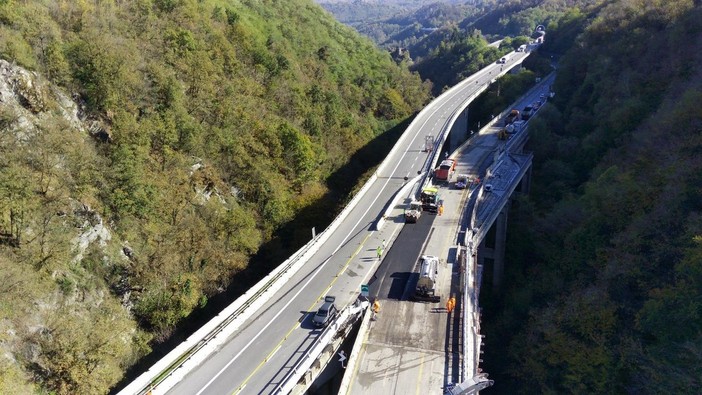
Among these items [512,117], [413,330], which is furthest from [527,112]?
[413,330]

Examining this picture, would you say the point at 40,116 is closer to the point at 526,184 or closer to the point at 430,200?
the point at 430,200

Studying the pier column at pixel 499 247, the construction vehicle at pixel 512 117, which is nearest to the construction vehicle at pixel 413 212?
the pier column at pixel 499 247

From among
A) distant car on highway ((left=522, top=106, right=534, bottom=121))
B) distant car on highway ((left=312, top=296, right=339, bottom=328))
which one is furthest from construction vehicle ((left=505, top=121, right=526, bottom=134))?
distant car on highway ((left=312, top=296, right=339, bottom=328))

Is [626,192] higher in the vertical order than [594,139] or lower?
lower

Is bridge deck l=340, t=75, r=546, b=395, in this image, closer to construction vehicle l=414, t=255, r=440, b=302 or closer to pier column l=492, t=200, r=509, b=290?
construction vehicle l=414, t=255, r=440, b=302

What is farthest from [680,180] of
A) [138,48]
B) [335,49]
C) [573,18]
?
[573,18]

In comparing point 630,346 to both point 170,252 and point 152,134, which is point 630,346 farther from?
point 152,134

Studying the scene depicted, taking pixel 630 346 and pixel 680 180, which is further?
pixel 680 180
